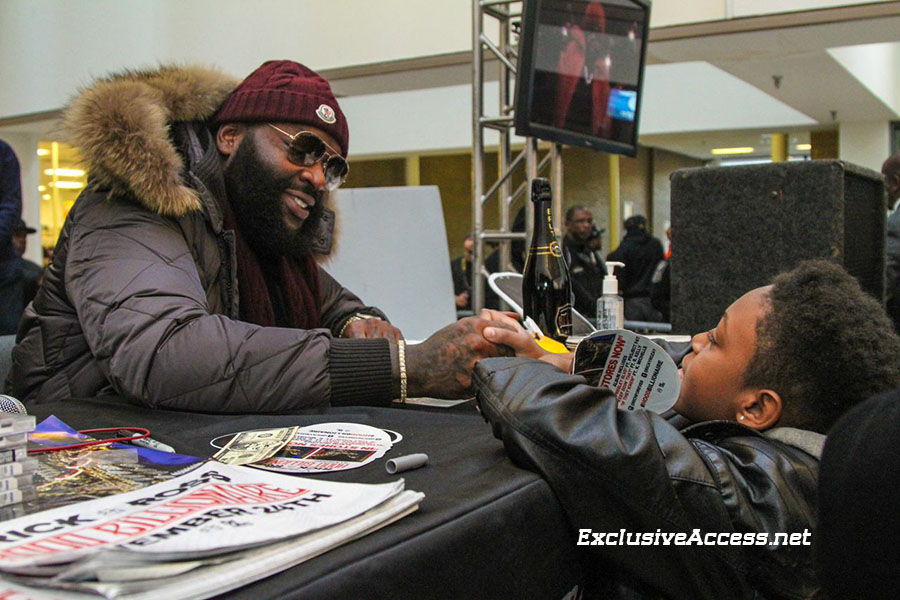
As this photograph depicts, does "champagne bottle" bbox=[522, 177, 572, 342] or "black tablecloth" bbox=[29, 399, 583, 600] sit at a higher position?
"champagne bottle" bbox=[522, 177, 572, 342]

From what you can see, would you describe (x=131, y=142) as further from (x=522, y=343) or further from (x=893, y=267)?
(x=893, y=267)

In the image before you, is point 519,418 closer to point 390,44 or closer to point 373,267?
point 373,267

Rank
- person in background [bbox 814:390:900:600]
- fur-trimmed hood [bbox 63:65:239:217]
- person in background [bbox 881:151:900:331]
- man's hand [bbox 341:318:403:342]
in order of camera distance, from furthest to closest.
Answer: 1. person in background [bbox 881:151:900:331]
2. man's hand [bbox 341:318:403:342]
3. fur-trimmed hood [bbox 63:65:239:217]
4. person in background [bbox 814:390:900:600]

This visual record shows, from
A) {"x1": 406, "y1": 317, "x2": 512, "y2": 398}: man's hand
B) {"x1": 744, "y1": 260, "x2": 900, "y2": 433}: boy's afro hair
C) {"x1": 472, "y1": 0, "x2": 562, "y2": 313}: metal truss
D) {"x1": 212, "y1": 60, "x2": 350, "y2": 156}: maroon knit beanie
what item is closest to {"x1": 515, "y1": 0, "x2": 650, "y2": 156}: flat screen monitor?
{"x1": 472, "y1": 0, "x2": 562, "y2": 313}: metal truss

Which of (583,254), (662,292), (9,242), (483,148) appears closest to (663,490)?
(483,148)

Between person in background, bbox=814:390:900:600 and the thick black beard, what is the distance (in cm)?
150

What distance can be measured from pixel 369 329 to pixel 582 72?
2.13 meters

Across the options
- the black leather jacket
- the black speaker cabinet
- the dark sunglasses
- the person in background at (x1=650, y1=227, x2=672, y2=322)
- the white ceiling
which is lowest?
the person in background at (x1=650, y1=227, x2=672, y2=322)

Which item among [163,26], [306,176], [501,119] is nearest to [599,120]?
[501,119]

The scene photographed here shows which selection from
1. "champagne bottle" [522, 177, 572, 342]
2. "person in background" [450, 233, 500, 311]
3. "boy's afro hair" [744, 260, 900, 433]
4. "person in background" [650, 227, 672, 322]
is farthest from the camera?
"person in background" [450, 233, 500, 311]

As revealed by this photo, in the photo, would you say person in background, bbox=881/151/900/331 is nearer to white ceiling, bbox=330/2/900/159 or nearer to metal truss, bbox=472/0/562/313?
metal truss, bbox=472/0/562/313

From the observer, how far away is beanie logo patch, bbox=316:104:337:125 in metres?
1.90

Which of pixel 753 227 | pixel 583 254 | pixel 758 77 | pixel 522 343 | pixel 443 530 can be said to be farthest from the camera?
pixel 758 77

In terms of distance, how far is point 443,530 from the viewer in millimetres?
739
